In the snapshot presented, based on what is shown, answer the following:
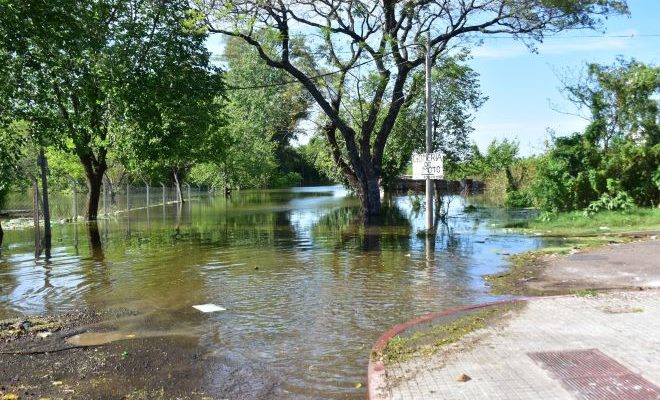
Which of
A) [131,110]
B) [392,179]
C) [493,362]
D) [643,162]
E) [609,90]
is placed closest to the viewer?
[493,362]

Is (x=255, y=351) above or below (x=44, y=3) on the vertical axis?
below

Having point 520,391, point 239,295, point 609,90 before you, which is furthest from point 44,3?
point 609,90

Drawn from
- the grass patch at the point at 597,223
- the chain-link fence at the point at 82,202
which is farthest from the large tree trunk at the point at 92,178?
the grass patch at the point at 597,223

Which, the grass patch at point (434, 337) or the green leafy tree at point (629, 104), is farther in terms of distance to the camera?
the green leafy tree at point (629, 104)

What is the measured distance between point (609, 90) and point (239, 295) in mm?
21174

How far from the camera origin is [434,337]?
637 centimetres

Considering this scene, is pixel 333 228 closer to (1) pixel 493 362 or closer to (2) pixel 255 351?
(2) pixel 255 351

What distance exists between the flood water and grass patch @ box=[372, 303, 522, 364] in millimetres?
397

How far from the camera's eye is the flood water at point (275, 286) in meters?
6.64

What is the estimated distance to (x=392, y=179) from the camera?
3866cm

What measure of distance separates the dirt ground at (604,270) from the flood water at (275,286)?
1.18m

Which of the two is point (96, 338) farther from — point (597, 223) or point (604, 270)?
point (597, 223)

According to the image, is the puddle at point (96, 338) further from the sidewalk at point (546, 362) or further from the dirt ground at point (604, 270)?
the dirt ground at point (604, 270)

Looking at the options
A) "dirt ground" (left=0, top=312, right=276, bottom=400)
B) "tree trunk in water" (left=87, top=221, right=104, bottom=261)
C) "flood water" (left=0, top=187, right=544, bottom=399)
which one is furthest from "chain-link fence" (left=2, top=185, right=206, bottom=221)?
"dirt ground" (left=0, top=312, right=276, bottom=400)
